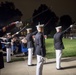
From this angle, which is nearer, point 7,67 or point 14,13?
point 7,67

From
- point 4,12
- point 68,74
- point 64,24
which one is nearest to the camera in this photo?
point 68,74

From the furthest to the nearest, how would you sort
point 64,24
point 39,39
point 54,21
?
point 64,24
point 54,21
point 39,39

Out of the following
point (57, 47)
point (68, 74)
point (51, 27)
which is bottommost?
point (68, 74)

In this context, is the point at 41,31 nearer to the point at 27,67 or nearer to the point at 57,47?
the point at 57,47

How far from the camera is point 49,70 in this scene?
12406 millimetres

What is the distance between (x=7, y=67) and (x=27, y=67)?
1085mm

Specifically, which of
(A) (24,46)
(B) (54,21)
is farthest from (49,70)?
(B) (54,21)

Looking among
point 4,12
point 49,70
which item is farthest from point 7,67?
point 4,12

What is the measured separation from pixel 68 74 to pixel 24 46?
846cm

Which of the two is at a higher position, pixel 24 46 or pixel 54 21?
pixel 54 21

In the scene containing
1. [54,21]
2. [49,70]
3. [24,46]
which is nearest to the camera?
[49,70]

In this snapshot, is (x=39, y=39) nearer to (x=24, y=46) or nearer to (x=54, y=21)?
(x=24, y=46)

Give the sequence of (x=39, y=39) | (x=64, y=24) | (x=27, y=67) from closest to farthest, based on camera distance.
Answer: (x=39, y=39), (x=27, y=67), (x=64, y=24)

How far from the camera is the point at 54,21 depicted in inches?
3034
